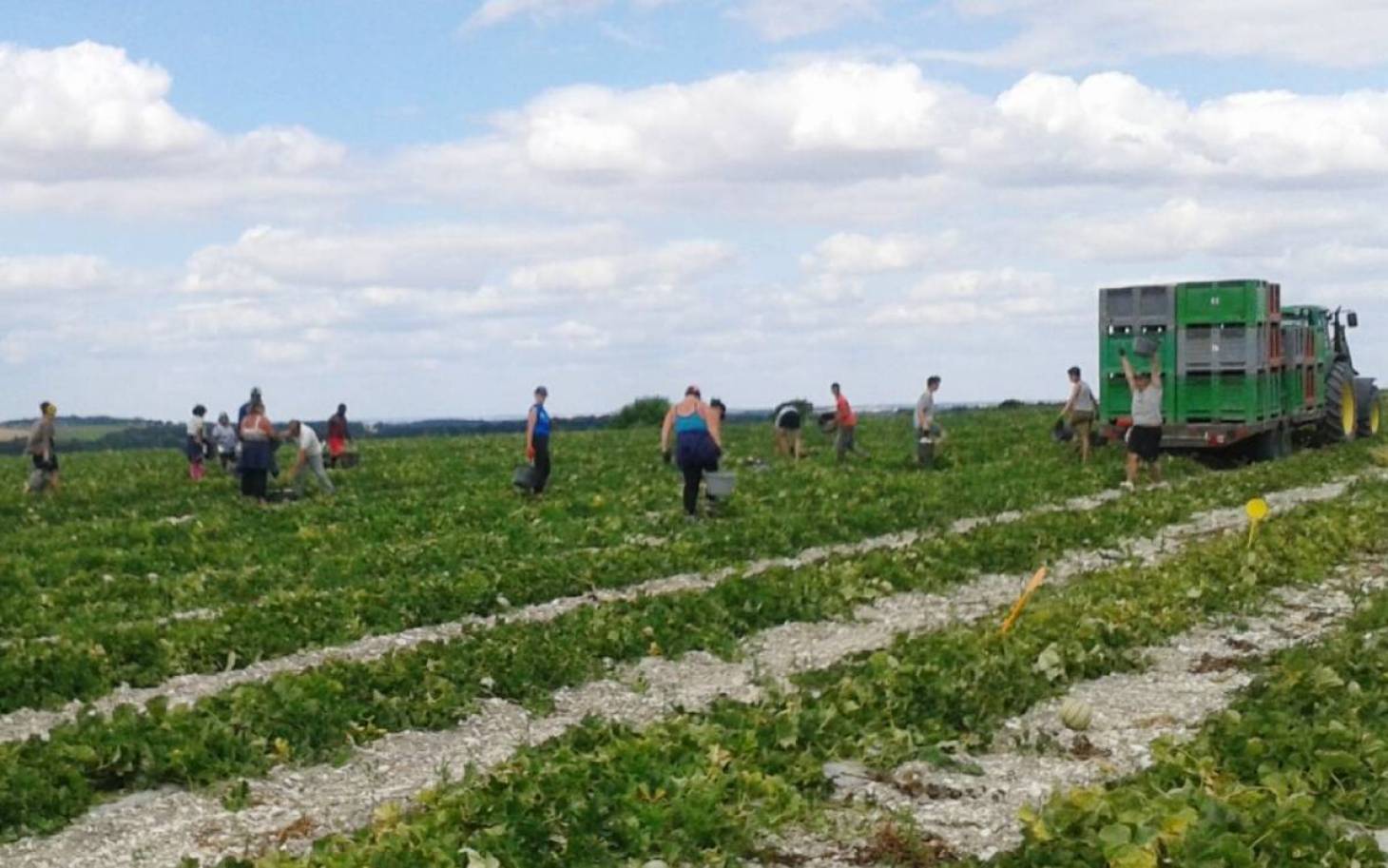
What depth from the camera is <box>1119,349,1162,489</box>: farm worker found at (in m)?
27.8

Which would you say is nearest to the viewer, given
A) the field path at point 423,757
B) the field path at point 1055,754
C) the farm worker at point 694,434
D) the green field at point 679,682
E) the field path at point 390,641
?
the green field at point 679,682

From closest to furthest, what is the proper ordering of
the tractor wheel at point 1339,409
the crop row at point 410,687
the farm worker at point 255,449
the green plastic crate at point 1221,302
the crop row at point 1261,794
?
the crop row at point 1261,794, the crop row at point 410,687, the farm worker at point 255,449, the green plastic crate at point 1221,302, the tractor wheel at point 1339,409

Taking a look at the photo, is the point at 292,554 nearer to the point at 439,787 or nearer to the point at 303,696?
the point at 303,696

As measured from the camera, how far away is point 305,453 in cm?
2942

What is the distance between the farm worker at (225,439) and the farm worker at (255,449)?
4841mm

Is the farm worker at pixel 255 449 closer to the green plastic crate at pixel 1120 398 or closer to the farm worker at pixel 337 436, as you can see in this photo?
the farm worker at pixel 337 436

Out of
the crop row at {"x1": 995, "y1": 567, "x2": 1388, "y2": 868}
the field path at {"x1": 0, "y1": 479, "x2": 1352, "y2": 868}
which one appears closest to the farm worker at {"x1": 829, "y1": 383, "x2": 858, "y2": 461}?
the field path at {"x1": 0, "y1": 479, "x2": 1352, "y2": 868}

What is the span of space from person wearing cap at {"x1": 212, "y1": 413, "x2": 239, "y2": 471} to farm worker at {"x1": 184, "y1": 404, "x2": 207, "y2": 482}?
41 cm

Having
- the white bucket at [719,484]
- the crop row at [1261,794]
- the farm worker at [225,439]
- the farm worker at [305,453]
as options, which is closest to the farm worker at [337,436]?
the farm worker at [225,439]

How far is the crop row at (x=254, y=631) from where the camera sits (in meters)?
13.7

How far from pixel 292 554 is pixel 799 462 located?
637 inches

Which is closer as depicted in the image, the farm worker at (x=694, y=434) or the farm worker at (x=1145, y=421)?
the farm worker at (x=694, y=434)

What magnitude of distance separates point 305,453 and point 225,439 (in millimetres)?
6257

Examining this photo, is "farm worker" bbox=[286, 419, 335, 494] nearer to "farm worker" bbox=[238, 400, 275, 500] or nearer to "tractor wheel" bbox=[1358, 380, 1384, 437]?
"farm worker" bbox=[238, 400, 275, 500]
